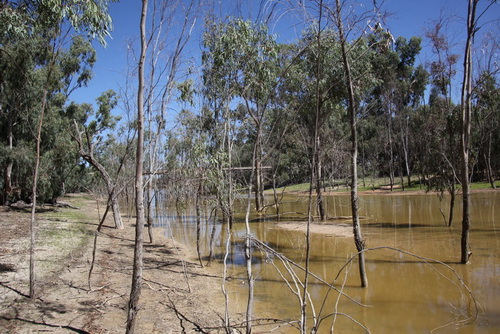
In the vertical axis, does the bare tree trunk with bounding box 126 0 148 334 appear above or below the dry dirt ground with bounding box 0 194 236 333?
above

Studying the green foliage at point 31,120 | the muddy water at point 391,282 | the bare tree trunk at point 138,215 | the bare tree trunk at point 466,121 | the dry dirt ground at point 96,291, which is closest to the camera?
the bare tree trunk at point 138,215

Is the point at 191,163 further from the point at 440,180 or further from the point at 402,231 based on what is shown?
the point at 440,180

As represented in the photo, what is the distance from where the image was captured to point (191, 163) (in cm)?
950

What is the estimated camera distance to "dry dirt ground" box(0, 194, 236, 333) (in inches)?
209

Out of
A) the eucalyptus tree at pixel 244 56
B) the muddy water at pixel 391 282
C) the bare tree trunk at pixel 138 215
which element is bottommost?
the muddy water at pixel 391 282

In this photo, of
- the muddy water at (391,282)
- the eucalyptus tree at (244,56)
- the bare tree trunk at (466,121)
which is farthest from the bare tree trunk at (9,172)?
the bare tree trunk at (466,121)

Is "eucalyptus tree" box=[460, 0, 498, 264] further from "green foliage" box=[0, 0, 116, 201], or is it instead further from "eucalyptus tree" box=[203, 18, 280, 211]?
"green foliage" box=[0, 0, 116, 201]

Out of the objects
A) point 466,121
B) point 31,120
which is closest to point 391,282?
point 466,121

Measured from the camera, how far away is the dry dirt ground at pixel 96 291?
5.30 meters

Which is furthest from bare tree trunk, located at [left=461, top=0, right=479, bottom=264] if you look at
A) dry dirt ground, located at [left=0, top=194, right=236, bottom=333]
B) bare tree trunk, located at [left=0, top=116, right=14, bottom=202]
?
bare tree trunk, located at [left=0, top=116, right=14, bottom=202]

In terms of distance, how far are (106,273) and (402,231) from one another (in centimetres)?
1126

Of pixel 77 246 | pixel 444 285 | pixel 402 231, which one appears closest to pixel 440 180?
pixel 402 231

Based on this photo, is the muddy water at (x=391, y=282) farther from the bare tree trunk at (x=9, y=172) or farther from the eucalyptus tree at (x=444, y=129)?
the bare tree trunk at (x=9, y=172)

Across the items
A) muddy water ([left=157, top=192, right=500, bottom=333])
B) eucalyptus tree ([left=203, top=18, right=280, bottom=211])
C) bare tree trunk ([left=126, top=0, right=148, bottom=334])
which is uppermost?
eucalyptus tree ([left=203, top=18, right=280, bottom=211])
